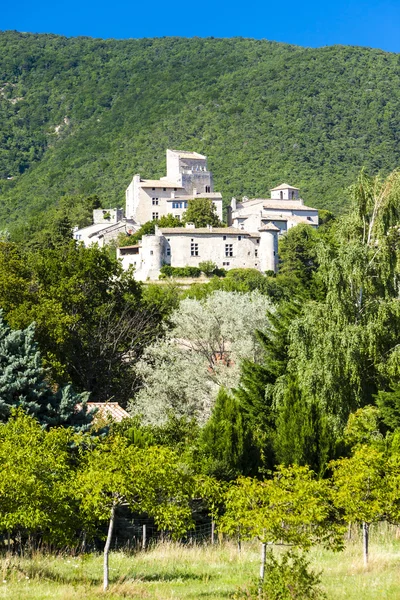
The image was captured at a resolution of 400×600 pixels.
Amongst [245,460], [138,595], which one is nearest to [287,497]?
[138,595]

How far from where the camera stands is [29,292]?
41.4 m

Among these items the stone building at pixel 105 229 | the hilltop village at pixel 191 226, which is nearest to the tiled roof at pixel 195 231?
the hilltop village at pixel 191 226

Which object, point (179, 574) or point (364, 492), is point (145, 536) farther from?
Answer: point (364, 492)

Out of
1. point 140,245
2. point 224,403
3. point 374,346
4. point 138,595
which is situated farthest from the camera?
point 140,245

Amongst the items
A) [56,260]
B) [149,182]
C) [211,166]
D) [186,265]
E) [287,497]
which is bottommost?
[287,497]

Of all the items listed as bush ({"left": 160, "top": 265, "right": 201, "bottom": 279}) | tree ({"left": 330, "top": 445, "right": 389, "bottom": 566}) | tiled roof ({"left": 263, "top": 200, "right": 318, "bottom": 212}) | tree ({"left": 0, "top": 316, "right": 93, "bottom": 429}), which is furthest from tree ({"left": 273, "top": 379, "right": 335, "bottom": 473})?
tiled roof ({"left": 263, "top": 200, "right": 318, "bottom": 212})

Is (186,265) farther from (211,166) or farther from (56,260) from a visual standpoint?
(211,166)

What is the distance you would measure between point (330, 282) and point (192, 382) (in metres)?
11.2

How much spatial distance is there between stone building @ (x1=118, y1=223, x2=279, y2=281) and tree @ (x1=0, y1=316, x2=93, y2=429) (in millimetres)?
74374

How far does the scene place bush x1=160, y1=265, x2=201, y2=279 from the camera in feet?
328

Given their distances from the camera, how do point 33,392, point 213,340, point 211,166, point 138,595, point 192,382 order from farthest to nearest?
point 211,166 → point 213,340 → point 192,382 → point 33,392 → point 138,595

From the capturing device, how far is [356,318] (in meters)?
31.5

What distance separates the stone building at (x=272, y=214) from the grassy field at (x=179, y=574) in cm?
9026

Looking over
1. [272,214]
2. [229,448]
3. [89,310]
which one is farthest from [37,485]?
[272,214]
